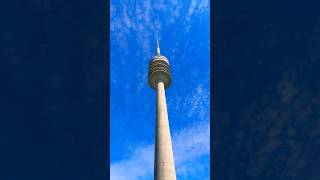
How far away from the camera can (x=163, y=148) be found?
196ft

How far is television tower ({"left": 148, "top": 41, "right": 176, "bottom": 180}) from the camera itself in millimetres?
56094

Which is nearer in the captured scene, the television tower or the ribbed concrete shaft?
the ribbed concrete shaft

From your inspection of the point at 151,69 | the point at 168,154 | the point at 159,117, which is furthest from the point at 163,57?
the point at 168,154

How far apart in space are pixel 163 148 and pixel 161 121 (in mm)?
6091

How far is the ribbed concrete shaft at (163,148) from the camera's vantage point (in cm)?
5561

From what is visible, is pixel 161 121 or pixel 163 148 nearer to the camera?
pixel 163 148

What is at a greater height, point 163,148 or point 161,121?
point 161,121

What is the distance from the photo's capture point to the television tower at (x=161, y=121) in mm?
56094

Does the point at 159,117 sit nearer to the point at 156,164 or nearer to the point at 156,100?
the point at 156,100

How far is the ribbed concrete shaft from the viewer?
55.6 meters

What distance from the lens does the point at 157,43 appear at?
87.3 metres

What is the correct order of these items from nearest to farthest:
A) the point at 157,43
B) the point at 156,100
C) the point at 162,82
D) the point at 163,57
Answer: the point at 156,100, the point at 162,82, the point at 163,57, the point at 157,43

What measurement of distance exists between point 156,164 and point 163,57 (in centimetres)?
3082

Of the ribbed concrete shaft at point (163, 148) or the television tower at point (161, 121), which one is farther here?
the television tower at point (161, 121)
